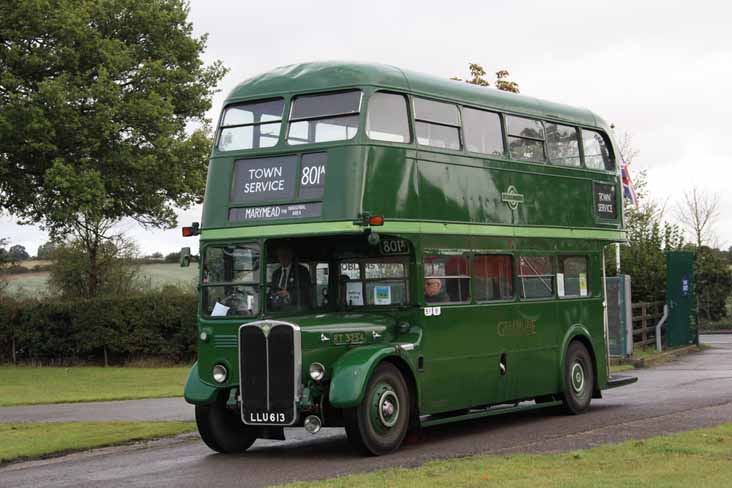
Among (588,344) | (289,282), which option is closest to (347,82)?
(289,282)

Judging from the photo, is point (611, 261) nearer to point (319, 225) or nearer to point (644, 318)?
point (644, 318)

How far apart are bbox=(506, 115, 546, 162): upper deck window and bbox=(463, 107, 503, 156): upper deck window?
31 centimetres

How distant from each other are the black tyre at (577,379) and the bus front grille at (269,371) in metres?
5.69

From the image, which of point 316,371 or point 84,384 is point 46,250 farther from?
point 316,371

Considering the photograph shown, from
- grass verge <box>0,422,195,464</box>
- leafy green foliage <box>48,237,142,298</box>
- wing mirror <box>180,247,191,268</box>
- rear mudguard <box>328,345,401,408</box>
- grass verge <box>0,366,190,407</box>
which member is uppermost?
leafy green foliage <box>48,237,142,298</box>

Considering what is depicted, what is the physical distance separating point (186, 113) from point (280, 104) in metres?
23.8

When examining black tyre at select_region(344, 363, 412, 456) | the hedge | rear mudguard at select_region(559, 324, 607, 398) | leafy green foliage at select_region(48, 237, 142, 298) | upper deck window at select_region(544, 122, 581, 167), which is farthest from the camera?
leafy green foliage at select_region(48, 237, 142, 298)

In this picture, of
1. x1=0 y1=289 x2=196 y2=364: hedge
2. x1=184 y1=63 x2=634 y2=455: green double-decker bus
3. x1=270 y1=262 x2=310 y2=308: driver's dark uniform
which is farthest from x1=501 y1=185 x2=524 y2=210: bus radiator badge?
x1=0 y1=289 x2=196 y2=364: hedge

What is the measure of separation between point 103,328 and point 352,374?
2429 centimetres

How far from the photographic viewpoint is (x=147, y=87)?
3609 cm

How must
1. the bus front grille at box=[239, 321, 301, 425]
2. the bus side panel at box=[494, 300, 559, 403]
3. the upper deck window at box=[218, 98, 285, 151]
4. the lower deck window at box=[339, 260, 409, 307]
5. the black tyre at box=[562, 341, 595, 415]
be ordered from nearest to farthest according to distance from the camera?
the bus front grille at box=[239, 321, 301, 425], the upper deck window at box=[218, 98, 285, 151], the lower deck window at box=[339, 260, 409, 307], the bus side panel at box=[494, 300, 559, 403], the black tyre at box=[562, 341, 595, 415]

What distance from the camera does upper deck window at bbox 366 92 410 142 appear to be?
47.5ft

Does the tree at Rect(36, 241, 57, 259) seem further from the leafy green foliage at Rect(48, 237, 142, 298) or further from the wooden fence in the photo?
the wooden fence

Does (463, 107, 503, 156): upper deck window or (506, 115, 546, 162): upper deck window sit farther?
(506, 115, 546, 162): upper deck window
